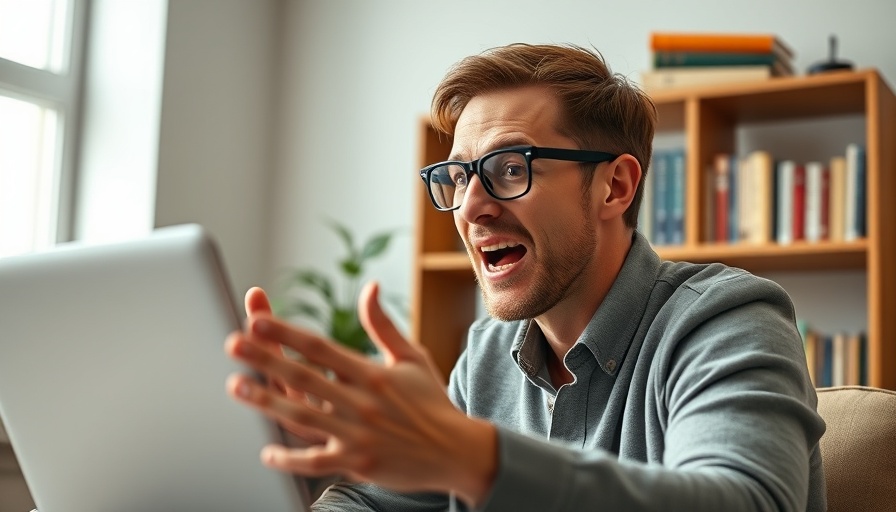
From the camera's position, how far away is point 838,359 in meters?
2.61

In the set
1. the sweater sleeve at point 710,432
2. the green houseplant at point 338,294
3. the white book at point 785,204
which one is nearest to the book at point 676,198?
the white book at point 785,204

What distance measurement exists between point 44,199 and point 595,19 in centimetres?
180

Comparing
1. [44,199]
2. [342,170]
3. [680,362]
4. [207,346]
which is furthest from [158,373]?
[342,170]

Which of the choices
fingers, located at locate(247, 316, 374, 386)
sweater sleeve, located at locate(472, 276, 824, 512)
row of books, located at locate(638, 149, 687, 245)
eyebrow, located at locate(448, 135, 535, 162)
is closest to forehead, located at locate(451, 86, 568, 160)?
eyebrow, located at locate(448, 135, 535, 162)

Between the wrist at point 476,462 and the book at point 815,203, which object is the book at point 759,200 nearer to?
the book at point 815,203

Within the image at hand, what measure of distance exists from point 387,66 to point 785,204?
1.51 metres

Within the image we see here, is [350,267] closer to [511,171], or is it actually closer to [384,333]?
[511,171]

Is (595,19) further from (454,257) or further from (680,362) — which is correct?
(680,362)

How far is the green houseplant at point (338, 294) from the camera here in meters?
3.20

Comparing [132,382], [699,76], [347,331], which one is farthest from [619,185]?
[347,331]

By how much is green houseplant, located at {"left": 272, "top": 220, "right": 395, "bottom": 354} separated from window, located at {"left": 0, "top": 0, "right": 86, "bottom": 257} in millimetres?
779

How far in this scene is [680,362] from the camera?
1080 mm

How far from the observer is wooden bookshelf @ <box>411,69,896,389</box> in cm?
247

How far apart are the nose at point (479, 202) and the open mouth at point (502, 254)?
0.15 ft
